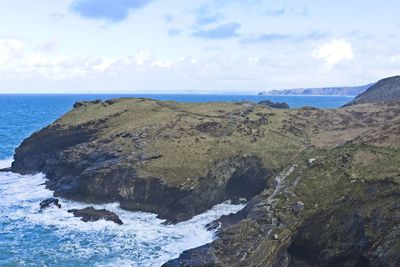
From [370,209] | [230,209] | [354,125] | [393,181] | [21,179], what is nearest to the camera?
[370,209]

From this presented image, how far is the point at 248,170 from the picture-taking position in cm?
6925

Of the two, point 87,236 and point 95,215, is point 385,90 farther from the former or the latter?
point 87,236

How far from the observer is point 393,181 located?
145 ft

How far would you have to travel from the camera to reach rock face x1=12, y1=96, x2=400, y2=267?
4006cm

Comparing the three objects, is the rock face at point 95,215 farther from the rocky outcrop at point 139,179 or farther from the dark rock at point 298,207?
the dark rock at point 298,207

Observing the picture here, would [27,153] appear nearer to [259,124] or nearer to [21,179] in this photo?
[21,179]

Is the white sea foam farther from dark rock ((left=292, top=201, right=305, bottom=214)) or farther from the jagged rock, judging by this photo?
the jagged rock

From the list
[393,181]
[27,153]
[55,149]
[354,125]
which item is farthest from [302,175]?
[27,153]

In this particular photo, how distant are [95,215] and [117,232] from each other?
241 inches

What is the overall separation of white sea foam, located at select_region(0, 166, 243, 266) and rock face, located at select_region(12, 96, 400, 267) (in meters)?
2.44

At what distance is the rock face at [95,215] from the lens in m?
57.8

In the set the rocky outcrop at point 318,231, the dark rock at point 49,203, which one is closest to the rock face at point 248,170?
the rocky outcrop at point 318,231

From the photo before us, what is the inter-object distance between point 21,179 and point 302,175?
171 feet

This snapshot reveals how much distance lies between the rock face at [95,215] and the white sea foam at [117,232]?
2.55ft
